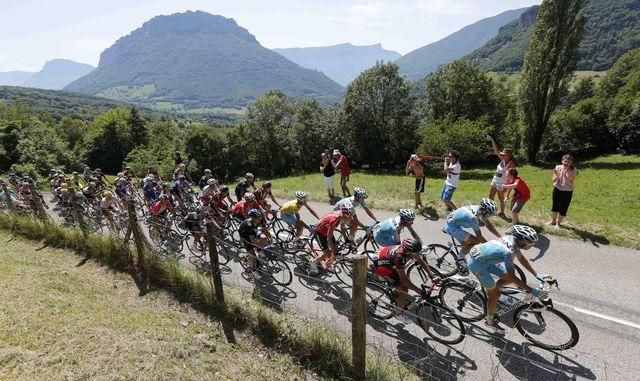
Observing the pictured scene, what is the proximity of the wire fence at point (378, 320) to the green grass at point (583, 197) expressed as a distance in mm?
6008

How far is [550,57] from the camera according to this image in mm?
31531

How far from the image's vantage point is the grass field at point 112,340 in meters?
5.49

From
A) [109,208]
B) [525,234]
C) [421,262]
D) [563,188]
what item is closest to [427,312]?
[421,262]

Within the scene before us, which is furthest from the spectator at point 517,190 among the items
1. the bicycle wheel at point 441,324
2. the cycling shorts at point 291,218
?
the cycling shorts at point 291,218

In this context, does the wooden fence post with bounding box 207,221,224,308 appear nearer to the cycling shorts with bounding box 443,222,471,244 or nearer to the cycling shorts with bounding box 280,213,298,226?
the cycling shorts with bounding box 280,213,298,226

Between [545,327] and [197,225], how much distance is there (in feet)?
28.1

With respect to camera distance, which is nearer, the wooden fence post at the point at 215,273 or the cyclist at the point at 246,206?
the wooden fence post at the point at 215,273

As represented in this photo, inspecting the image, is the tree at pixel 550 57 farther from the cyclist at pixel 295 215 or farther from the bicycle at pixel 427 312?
the bicycle at pixel 427 312

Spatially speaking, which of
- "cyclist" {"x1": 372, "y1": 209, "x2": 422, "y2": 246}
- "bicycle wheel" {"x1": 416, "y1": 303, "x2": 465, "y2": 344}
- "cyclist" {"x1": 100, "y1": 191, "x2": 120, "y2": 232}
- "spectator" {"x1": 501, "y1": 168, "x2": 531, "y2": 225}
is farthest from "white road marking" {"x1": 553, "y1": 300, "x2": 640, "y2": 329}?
"cyclist" {"x1": 100, "y1": 191, "x2": 120, "y2": 232}

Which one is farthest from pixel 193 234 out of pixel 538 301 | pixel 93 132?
pixel 93 132

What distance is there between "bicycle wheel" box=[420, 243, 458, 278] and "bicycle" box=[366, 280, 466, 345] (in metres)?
1.69

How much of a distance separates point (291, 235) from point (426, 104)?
43304 mm

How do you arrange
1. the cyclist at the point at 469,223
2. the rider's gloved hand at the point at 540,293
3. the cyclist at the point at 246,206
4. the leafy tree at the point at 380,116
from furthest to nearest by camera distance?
1. the leafy tree at the point at 380,116
2. the cyclist at the point at 246,206
3. the cyclist at the point at 469,223
4. the rider's gloved hand at the point at 540,293

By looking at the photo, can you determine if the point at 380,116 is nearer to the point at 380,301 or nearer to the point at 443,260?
the point at 443,260
